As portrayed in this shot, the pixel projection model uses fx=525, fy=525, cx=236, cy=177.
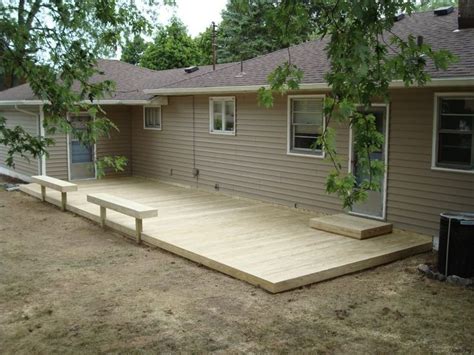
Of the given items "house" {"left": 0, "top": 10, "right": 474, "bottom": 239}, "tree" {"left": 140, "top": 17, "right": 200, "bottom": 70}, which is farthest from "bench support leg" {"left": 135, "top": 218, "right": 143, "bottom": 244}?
"tree" {"left": 140, "top": 17, "right": 200, "bottom": 70}

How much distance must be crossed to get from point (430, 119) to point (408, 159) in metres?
0.71

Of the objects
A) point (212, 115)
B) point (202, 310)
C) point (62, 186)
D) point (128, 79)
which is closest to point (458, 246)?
point (202, 310)

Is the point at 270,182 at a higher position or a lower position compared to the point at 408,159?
lower

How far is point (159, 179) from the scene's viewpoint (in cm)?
1462

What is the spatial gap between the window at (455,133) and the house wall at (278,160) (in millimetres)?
139

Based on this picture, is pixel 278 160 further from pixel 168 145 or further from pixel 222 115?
pixel 168 145

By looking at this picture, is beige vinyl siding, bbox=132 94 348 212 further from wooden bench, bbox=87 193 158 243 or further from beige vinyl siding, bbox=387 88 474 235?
wooden bench, bbox=87 193 158 243

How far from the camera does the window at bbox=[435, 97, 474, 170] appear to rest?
295 inches

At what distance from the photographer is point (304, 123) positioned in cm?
1006

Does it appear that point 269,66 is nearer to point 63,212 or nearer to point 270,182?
point 270,182

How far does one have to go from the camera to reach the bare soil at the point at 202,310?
4.73 metres

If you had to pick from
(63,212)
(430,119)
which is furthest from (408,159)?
(63,212)

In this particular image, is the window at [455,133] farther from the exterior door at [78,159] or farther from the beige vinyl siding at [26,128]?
the beige vinyl siding at [26,128]

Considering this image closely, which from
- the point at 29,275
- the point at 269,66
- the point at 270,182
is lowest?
the point at 29,275
